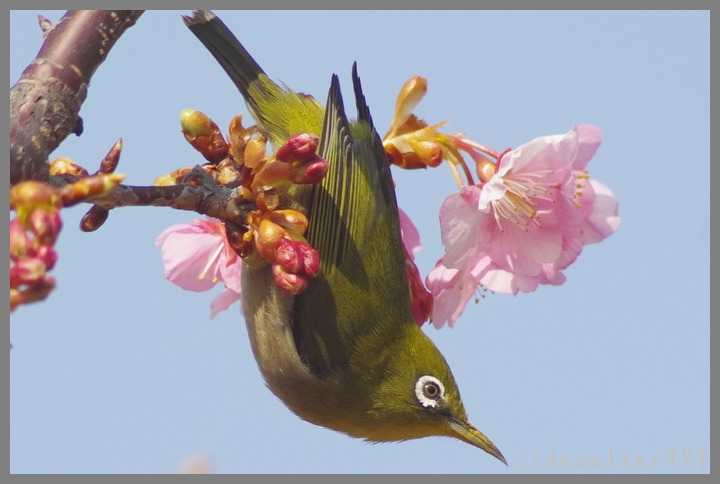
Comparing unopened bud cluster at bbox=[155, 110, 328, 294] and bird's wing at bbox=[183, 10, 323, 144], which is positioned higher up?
bird's wing at bbox=[183, 10, 323, 144]

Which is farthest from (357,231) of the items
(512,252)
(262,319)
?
(512,252)

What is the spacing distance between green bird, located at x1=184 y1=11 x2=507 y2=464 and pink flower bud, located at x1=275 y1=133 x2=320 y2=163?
129 centimetres

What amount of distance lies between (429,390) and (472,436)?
0.34 meters

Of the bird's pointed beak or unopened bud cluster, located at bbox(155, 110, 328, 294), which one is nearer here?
unopened bud cluster, located at bbox(155, 110, 328, 294)

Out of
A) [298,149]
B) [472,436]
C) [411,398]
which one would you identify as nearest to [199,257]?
[298,149]

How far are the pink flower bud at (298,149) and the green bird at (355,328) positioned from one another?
129cm

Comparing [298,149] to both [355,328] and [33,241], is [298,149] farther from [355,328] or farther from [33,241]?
[355,328]

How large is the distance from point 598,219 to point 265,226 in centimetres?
155

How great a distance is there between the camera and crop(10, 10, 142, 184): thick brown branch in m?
2.35

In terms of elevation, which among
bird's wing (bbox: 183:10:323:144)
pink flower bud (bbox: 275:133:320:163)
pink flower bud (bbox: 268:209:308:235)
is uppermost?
bird's wing (bbox: 183:10:323:144)

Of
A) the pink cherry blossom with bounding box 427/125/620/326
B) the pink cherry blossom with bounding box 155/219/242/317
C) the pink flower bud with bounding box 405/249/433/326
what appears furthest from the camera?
the pink flower bud with bounding box 405/249/433/326

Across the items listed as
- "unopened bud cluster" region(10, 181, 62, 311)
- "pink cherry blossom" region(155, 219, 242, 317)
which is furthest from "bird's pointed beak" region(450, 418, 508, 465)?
"unopened bud cluster" region(10, 181, 62, 311)

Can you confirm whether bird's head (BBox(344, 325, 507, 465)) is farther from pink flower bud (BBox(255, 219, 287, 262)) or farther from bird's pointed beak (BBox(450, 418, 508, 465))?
pink flower bud (BBox(255, 219, 287, 262))

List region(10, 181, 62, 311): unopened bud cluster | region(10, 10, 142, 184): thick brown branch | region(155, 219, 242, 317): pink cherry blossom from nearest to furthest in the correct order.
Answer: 1. region(10, 181, 62, 311): unopened bud cluster
2. region(10, 10, 142, 184): thick brown branch
3. region(155, 219, 242, 317): pink cherry blossom
